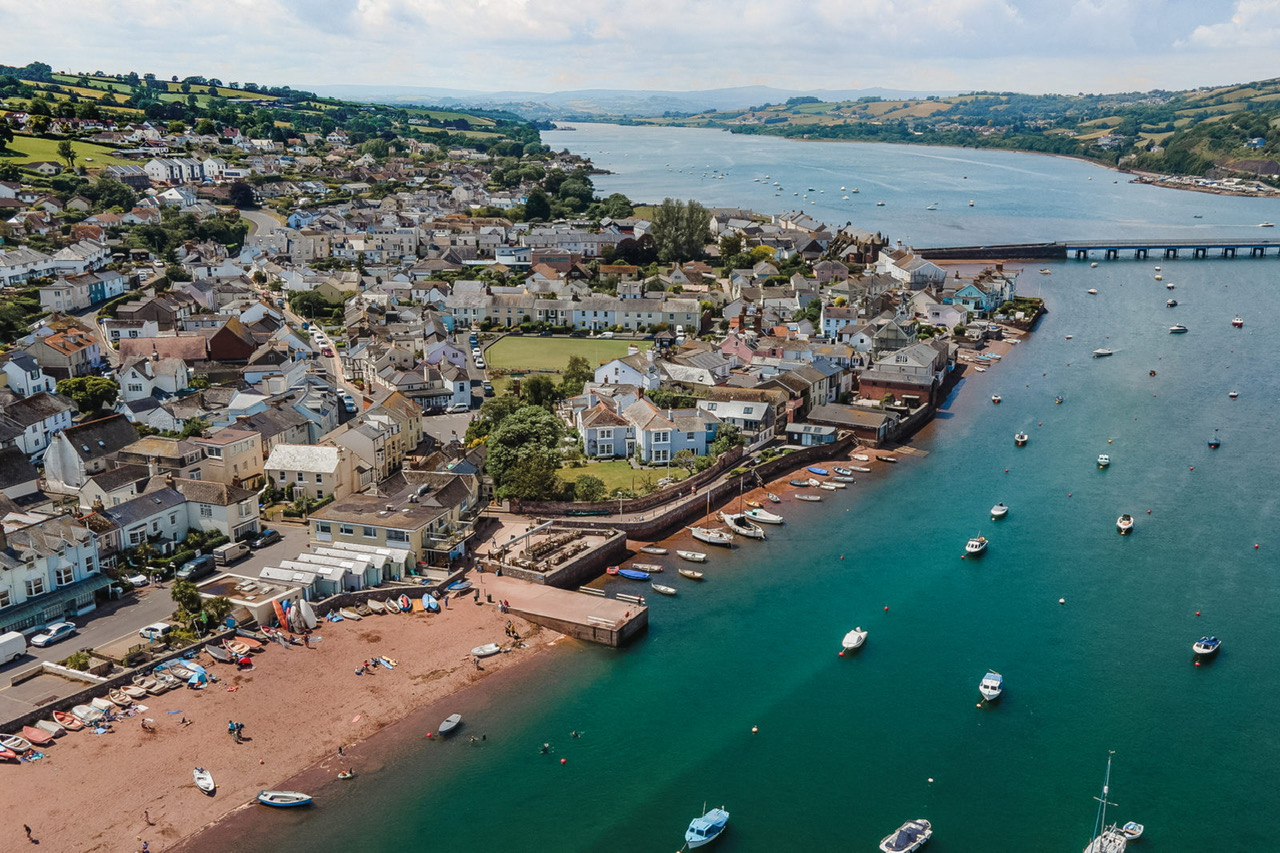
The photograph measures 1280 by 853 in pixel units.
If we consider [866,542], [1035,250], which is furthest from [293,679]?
[1035,250]

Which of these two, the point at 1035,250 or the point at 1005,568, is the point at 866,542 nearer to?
the point at 1005,568

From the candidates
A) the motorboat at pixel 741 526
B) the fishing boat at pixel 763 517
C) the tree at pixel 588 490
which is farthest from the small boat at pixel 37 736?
the fishing boat at pixel 763 517

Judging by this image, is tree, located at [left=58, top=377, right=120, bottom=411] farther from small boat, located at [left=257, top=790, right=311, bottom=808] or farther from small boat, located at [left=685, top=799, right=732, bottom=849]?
small boat, located at [left=685, top=799, right=732, bottom=849]

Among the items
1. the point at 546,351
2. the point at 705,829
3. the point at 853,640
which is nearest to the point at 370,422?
the point at 853,640

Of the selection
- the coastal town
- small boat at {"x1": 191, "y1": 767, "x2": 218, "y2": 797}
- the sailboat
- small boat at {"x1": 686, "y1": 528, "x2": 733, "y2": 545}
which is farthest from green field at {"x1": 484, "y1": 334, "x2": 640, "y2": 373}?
the sailboat

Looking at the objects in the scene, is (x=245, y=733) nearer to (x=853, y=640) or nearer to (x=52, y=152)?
(x=853, y=640)

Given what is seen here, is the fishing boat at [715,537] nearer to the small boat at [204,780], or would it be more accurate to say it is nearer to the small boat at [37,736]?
the small boat at [204,780]
